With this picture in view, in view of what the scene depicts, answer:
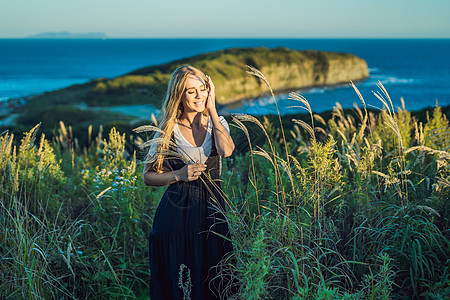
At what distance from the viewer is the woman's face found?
2.70 meters

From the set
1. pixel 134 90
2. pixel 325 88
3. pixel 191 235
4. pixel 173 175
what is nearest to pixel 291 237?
pixel 191 235

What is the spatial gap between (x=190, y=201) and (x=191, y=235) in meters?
0.26

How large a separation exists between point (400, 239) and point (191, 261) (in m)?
1.67

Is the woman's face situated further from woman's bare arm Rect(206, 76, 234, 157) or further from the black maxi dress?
the black maxi dress

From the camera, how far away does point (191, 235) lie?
106 inches

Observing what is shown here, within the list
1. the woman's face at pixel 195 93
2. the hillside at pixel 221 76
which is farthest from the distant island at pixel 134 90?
the woman's face at pixel 195 93

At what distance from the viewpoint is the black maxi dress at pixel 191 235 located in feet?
8.86

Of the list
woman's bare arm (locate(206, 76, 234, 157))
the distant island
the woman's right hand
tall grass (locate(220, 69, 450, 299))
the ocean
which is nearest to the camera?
tall grass (locate(220, 69, 450, 299))

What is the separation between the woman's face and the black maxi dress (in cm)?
29

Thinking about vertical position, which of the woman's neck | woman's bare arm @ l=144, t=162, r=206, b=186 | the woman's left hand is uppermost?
the woman's left hand

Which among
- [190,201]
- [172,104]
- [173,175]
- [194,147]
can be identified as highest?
[172,104]

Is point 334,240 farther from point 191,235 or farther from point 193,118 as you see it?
point 193,118

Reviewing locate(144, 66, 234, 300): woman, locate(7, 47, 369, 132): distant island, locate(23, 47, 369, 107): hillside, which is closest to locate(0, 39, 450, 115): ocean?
locate(144, 66, 234, 300): woman

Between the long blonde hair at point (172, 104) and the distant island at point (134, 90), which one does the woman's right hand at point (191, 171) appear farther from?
the distant island at point (134, 90)
